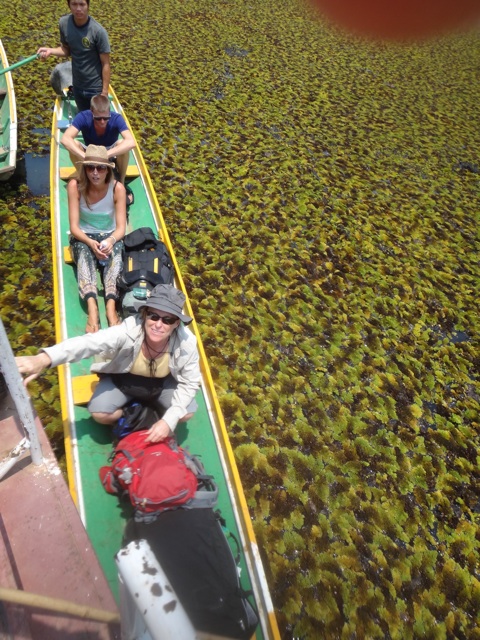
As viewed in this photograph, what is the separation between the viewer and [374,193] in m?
7.14

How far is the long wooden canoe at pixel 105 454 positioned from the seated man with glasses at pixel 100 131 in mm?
1057

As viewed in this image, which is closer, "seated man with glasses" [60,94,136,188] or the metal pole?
the metal pole

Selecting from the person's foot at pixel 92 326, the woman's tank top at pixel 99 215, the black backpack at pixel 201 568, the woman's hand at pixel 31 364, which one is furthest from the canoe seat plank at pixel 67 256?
the black backpack at pixel 201 568

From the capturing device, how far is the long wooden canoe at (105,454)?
253 centimetres

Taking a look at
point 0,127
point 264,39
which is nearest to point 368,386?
point 0,127

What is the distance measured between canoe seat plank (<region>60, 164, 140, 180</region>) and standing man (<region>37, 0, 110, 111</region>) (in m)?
0.87

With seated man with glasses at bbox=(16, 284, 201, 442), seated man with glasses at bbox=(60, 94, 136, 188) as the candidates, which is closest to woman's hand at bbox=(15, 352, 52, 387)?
seated man with glasses at bbox=(16, 284, 201, 442)

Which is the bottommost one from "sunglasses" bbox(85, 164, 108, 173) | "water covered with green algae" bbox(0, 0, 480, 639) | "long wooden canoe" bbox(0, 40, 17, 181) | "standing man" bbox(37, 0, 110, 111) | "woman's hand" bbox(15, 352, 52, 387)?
"water covered with green algae" bbox(0, 0, 480, 639)

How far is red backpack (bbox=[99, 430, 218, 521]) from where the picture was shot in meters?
2.36

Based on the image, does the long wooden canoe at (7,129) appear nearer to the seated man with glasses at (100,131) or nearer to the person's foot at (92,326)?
the seated man with glasses at (100,131)

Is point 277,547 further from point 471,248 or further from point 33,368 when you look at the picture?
point 471,248

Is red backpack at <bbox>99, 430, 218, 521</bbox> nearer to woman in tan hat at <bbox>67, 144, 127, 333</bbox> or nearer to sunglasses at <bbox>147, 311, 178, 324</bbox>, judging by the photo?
sunglasses at <bbox>147, 311, 178, 324</bbox>

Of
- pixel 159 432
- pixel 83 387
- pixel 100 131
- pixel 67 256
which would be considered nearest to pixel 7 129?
pixel 100 131

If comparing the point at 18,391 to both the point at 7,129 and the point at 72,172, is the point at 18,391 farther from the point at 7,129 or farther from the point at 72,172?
the point at 7,129
